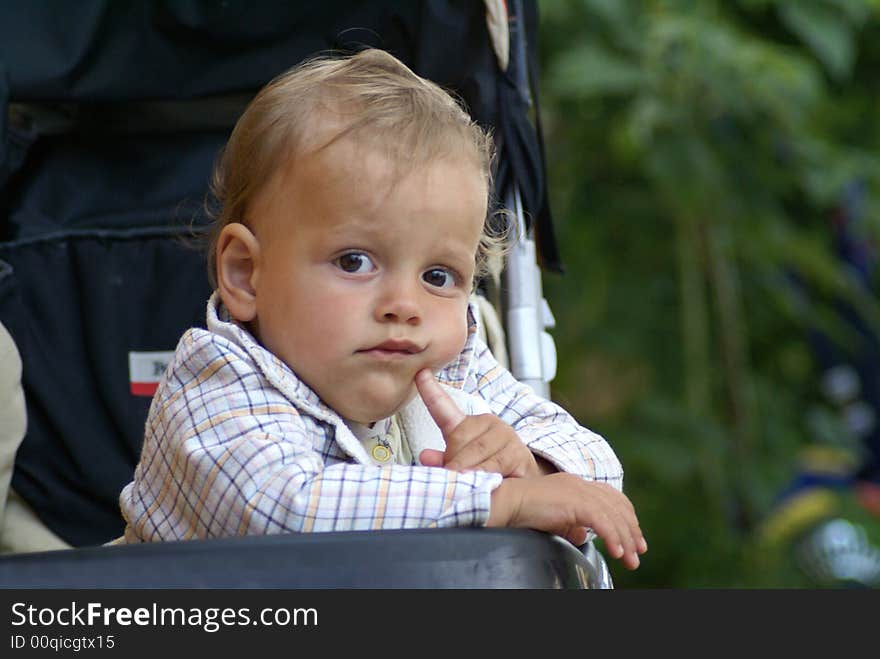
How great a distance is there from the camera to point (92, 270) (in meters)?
2.10

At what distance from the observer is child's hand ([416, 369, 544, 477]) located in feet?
4.40

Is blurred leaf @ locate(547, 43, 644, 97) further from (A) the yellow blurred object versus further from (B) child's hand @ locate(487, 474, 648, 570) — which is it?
(B) child's hand @ locate(487, 474, 648, 570)

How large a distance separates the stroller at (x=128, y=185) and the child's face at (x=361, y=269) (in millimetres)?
602

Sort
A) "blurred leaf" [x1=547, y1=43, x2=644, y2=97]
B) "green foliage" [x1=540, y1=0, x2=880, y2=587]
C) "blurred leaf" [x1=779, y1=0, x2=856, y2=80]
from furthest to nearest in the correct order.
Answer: "green foliage" [x1=540, y1=0, x2=880, y2=587] → "blurred leaf" [x1=547, y1=43, x2=644, y2=97] → "blurred leaf" [x1=779, y1=0, x2=856, y2=80]

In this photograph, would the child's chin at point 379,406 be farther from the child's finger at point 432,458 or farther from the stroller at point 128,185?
the stroller at point 128,185

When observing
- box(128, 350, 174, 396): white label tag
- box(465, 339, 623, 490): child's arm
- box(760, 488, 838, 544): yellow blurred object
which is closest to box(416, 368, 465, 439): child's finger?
box(465, 339, 623, 490): child's arm

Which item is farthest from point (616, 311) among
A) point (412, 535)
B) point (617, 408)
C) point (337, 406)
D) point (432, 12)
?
point (412, 535)

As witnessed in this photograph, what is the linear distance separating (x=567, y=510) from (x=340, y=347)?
273mm

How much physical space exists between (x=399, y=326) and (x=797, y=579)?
2641 mm

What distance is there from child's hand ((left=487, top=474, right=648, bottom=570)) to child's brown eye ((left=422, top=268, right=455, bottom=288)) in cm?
24

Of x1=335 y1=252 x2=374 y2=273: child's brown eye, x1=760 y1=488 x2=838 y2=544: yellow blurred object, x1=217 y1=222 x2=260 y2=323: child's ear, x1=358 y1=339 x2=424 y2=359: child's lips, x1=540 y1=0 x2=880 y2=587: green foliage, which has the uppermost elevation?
x1=335 y1=252 x2=374 y2=273: child's brown eye

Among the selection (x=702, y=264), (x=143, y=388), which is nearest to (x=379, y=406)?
(x=143, y=388)

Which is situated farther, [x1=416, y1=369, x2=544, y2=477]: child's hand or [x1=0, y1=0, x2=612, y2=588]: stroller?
[x1=0, y1=0, x2=612, y2=588]: stroller

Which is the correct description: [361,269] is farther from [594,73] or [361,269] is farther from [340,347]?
[594,73]
